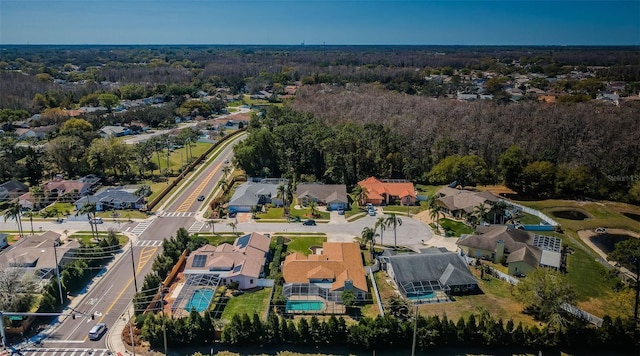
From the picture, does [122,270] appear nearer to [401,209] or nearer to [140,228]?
[140,228]

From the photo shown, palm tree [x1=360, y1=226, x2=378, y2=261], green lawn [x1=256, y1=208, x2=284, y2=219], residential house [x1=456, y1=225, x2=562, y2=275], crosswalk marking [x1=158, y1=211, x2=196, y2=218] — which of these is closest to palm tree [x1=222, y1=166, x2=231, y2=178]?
crosswalk marking [x1=158, y1=211, x2=196, y2=218]

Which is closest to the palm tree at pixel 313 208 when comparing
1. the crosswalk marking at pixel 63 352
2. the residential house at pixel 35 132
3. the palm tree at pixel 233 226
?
the palm tree at pixel 233 226

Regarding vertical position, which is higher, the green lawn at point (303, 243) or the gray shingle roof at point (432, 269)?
the gray shingle roof at point (432, 269)

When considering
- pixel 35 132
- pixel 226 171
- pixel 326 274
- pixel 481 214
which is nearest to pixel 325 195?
pixel 226 171

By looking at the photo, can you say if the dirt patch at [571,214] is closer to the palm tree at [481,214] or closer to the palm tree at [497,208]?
the palm tree at [497,208]

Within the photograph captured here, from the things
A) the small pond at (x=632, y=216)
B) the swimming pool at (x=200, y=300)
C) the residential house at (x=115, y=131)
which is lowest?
the swimming pool at (x=200, y=300)

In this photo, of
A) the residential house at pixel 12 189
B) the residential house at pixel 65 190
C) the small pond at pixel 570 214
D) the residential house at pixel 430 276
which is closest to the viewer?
the residential house at pixel 430 276

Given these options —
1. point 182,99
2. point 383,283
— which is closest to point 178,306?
point 383,283

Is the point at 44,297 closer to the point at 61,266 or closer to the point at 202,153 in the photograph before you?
the point at 61,266
